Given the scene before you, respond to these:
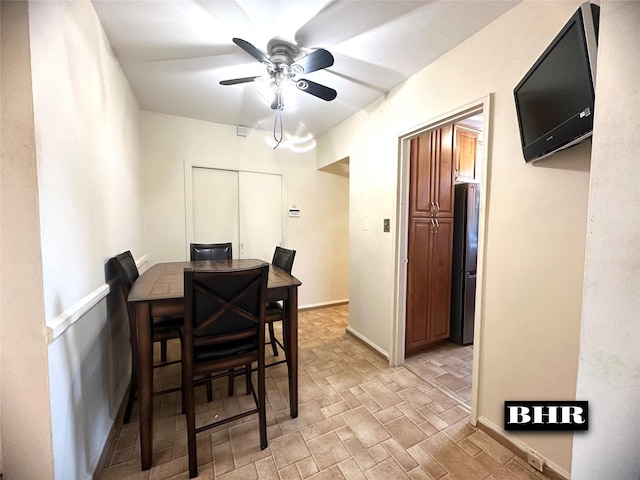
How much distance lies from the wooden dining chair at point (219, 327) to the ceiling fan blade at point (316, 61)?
51.1 inches

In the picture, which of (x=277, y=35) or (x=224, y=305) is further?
(x=277, y=35)

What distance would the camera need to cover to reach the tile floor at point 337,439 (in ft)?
4.18

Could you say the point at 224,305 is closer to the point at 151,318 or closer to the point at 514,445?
the point at 151,318

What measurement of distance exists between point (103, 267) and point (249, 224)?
1958mm

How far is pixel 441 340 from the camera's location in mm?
2697

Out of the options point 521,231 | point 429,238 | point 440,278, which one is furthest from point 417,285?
point 521,231

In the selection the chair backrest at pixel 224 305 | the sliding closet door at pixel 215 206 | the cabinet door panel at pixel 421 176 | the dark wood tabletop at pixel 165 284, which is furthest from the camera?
the sliding closet door at pixel 215 206

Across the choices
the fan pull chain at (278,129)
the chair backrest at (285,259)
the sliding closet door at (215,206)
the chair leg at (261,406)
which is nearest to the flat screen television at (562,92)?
the chair backrest at (285,259)

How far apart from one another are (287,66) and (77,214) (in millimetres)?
1539

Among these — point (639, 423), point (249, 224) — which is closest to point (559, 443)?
point (639, 423)

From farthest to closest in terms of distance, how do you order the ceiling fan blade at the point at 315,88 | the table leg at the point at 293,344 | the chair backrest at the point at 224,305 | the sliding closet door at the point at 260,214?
the sliding closet door at the point at 260,214 < the ceiling fan blade at the point at 315,88 < the table leg at the point at 293,344 < the chair backrest at the point at 224,305

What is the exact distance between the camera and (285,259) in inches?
85.9

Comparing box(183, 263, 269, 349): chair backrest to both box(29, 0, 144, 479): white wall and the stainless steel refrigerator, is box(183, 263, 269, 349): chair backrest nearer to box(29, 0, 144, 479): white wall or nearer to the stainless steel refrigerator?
box(29, 0, 144, 479): white wall

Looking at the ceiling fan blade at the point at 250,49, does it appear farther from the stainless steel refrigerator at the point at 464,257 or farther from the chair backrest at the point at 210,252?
the stainless steel refrigerator at the point at 464,257
